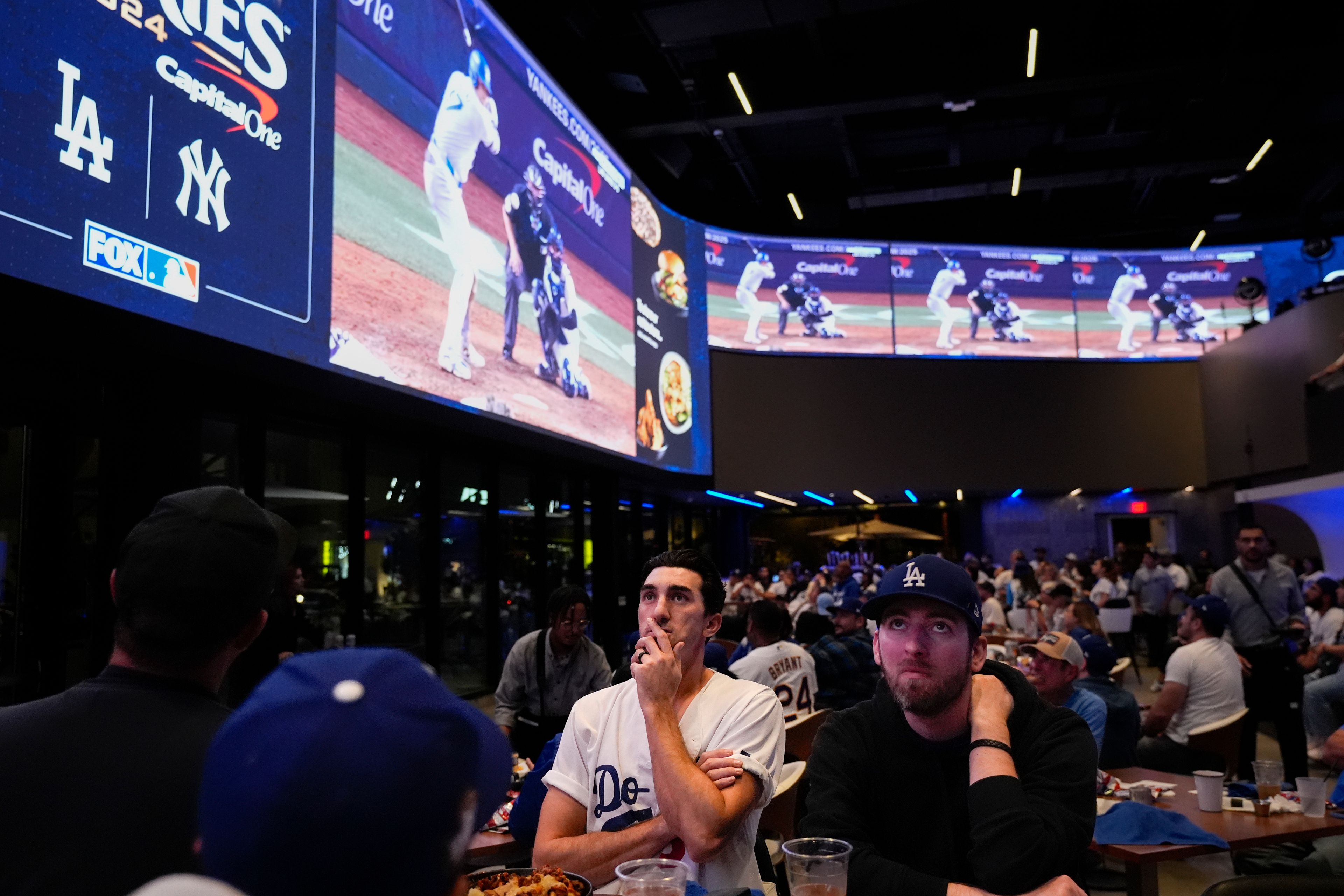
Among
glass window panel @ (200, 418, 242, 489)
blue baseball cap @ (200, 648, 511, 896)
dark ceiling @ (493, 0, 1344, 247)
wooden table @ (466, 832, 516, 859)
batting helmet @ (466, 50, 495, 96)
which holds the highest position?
dark ceiling @ (493, 0, 1344, 247)

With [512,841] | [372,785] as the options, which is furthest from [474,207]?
[372,785]

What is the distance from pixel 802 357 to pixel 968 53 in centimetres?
572

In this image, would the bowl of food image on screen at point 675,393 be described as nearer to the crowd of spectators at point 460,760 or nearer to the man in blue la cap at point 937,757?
the crowd of spectators at point 460,760

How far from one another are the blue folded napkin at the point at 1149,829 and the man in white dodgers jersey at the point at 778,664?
2.03 metres

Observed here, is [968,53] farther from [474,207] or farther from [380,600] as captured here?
[380,600]

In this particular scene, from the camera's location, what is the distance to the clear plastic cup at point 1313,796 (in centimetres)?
346

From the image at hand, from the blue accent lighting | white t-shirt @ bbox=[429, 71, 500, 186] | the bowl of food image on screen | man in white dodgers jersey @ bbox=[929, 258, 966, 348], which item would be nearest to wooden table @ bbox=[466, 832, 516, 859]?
white t-shirt @ bbox=[429, 71, 500, 186]

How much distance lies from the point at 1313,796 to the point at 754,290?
514 inches

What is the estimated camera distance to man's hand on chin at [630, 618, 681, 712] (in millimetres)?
2203

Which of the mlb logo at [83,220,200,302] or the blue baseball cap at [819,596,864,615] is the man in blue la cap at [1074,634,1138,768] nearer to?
the blue baseball cap at [819,596,864,615]

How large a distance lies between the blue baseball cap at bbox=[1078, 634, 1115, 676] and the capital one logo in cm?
480

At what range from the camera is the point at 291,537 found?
166 cm

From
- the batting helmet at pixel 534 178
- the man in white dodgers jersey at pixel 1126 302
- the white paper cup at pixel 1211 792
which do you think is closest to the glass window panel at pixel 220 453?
the batting helmet at pixel 534 178

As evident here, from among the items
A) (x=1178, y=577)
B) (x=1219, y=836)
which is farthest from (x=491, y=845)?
(x=1178, y=577)
